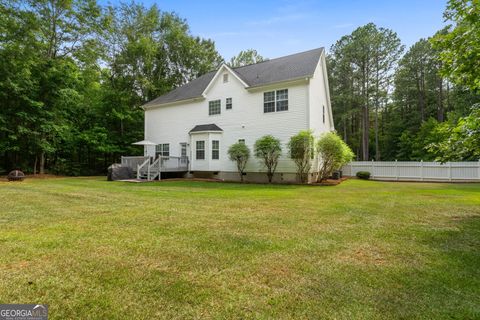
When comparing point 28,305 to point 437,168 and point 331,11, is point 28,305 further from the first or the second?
point 437,168

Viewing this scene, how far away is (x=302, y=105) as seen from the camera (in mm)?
15070

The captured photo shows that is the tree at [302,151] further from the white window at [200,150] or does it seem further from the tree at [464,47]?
the tree at [464,47]

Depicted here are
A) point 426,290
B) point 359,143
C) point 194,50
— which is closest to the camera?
point 426,290

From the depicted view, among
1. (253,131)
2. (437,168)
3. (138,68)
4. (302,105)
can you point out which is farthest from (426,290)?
(138,68)

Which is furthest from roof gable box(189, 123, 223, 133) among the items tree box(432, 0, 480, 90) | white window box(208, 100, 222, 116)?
tree box(432, 0, 480, 90)

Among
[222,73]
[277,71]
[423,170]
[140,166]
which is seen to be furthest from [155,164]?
[423,170]

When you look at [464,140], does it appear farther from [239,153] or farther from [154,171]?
[154,171]

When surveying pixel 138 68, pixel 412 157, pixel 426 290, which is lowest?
pixel 426 290

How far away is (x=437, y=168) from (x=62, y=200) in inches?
775

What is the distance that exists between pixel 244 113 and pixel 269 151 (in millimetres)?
Answer: 3604

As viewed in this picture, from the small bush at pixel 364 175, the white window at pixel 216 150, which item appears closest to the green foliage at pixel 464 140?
the small bush at pixel 364 175

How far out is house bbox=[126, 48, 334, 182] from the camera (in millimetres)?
15492

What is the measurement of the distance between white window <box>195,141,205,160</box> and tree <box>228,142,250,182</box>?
270 centimetres

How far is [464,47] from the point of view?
541 centimetres
